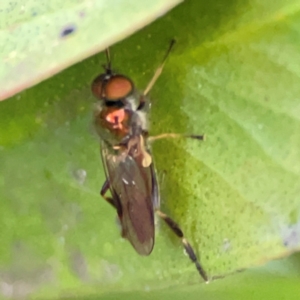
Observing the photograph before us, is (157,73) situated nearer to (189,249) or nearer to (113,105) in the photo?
(113,105)

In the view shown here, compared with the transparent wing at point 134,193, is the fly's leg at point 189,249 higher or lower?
lower

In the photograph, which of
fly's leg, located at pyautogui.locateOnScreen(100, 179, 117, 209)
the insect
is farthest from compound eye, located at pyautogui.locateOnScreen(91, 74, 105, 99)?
fly's leg, located at pyautogui.locateOnScreen(100, 179, 117, 209)

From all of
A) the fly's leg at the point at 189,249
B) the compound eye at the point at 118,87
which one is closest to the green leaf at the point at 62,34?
the compound eye at the point at 118,87

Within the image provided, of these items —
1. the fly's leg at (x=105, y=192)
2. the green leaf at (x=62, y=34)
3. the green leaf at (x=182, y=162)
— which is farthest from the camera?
the fly's leg at (x=105, y=192)

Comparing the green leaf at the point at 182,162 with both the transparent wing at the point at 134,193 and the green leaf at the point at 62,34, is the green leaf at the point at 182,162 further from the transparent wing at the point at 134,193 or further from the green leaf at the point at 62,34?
the green leaf at the point at 62,34

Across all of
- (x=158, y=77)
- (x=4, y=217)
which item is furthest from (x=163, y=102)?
(x=4, y=217)

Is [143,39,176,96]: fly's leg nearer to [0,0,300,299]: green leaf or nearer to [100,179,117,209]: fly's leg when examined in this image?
[0,0,300,299]: green leaf
